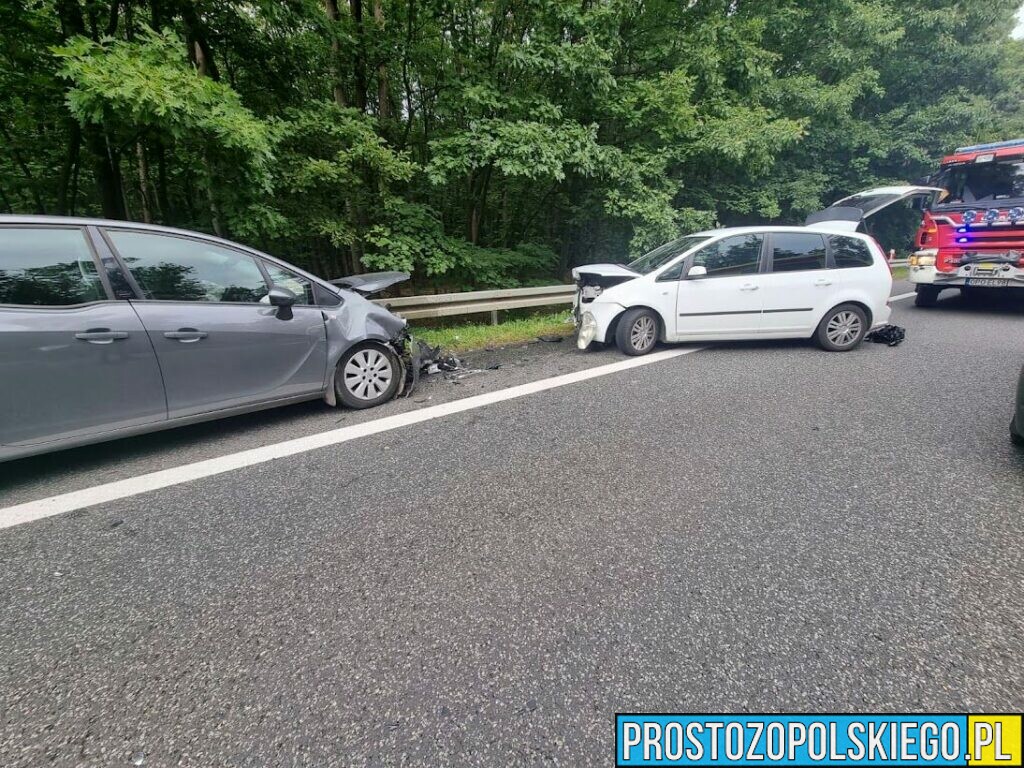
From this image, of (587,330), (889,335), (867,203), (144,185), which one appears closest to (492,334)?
(587,330)

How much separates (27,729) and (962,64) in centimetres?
2329

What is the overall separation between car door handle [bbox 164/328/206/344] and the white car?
13.9 feet

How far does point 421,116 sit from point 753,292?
679cm

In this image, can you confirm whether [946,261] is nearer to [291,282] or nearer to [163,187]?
[291,282]

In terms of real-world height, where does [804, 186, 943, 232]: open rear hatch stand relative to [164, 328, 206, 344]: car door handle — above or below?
above

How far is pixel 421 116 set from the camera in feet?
28.2

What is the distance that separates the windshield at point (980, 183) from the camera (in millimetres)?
7426

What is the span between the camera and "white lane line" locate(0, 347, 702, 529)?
2641 mm

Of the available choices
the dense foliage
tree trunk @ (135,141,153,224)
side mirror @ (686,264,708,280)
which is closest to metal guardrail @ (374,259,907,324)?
the dense foliage

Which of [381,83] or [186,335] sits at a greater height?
[381,83]

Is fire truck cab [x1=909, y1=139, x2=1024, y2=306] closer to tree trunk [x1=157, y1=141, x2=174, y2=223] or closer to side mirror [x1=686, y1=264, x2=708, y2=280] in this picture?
side mirror [x1=686, y1=264, x2=708, y2=280]

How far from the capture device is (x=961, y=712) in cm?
150

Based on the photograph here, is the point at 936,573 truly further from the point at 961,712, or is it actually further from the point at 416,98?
the point at 416,98

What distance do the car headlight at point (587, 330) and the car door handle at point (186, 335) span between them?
165 inches
